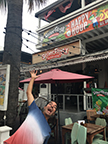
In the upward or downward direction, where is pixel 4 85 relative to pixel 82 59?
downward

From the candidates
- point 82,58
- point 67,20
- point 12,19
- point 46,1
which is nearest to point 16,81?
point 12,19

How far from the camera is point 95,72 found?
1152 centimetres

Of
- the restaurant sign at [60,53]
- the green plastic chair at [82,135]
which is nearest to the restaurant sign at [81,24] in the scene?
the restaurant sign at [60,53]

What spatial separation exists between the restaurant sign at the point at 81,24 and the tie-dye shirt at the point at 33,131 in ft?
19.7

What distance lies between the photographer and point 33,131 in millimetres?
1579

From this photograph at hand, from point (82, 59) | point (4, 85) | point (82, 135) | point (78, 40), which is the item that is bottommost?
point (82, 135)

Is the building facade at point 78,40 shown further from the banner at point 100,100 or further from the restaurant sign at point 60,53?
the banner at point 100,100

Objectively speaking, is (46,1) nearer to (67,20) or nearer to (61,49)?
(61,49)

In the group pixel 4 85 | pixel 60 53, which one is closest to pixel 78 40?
pixel 60 53

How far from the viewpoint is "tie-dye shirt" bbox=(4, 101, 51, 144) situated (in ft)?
5.09

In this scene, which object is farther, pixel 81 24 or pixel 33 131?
pixel 81 24

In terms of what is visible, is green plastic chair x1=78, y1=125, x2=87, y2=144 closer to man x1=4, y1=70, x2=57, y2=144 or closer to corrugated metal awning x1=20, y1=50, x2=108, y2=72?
man x1=4, y1=70, x2=57, y2=144

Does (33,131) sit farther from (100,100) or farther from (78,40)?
(78,40)

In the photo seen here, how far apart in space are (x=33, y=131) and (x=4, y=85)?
2.49 m
